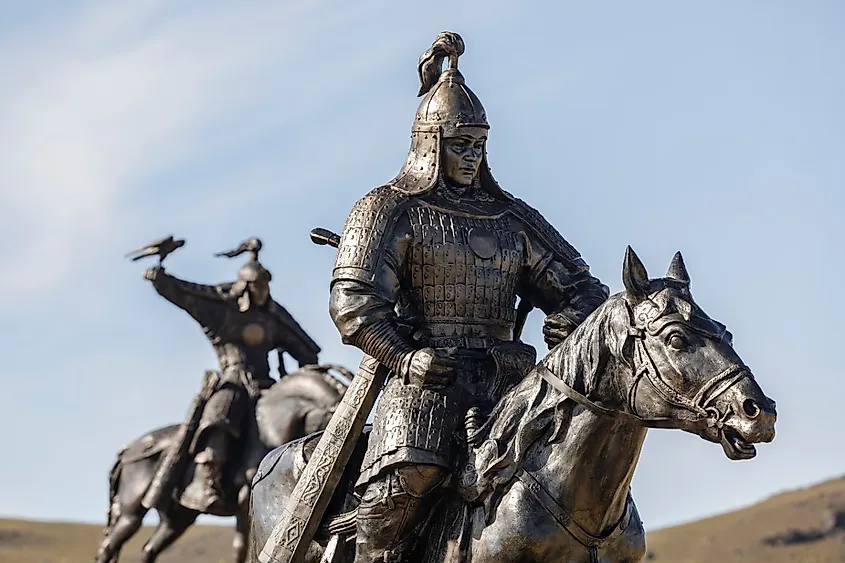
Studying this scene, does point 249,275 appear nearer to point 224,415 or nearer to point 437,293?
point 224,415

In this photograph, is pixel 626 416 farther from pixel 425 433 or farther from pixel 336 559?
pixel 336 559

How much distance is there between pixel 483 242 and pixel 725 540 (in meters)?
29.1

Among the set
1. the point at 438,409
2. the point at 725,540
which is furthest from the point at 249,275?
the point at 725,540

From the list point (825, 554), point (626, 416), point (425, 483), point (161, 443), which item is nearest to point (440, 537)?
point (425, 483)

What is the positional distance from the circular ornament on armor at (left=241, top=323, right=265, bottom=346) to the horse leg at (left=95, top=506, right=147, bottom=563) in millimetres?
1713

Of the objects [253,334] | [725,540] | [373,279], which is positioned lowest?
[373,279]

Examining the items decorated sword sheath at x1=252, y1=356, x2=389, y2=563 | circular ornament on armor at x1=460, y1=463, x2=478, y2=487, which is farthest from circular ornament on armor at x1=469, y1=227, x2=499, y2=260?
circular ornament on armor at x1=460, y1=463, x2=478, y2=487

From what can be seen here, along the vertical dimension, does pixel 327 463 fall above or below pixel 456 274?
below

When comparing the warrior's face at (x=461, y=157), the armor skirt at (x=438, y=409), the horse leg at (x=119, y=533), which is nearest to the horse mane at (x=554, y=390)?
the armor skirt at (x=438, y=409)

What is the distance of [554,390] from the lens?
8.27m

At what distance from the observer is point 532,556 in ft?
27.1

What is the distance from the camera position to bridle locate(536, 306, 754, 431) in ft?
25.3

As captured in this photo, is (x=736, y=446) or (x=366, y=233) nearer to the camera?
(x=736, y=446)

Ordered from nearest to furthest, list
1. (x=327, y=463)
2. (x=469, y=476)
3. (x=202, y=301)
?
(x=469, y=476) < (x=327, y=463) < (x=202, y=301)
